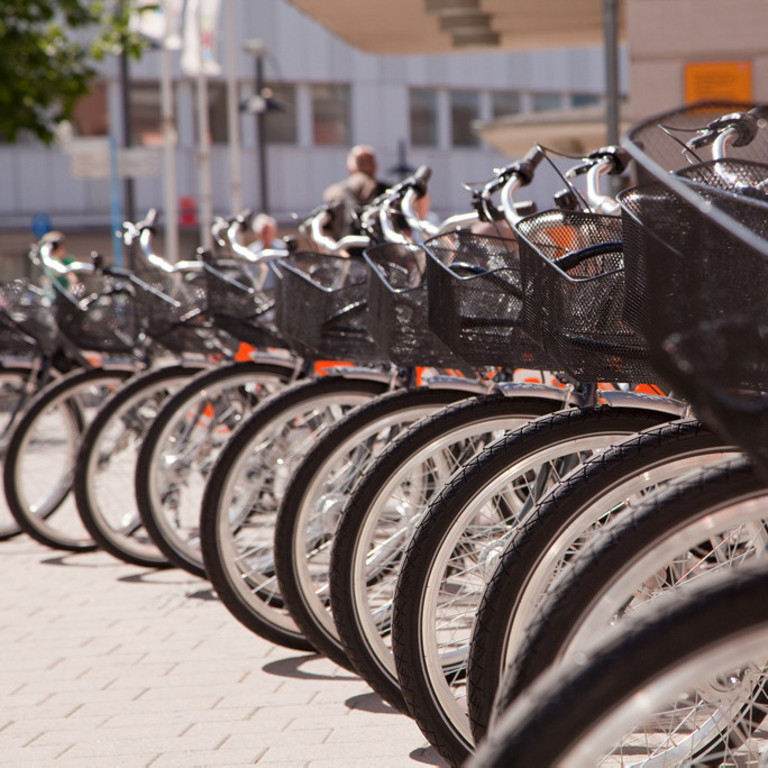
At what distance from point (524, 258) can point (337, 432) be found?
100cm

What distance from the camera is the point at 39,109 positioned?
16.7m

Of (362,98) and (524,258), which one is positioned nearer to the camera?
(524,258)

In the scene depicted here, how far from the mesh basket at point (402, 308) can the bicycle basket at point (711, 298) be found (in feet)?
4.50

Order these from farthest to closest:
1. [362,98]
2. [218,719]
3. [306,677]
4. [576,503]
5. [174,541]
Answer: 1. [362,98]
2. [174,541]
3. [306,677]
4. [218,719]
5. [576,503]

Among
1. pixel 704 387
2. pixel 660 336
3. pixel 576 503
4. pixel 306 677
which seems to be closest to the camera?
pixel 704 387

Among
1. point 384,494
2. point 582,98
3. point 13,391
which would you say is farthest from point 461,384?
point 582,98

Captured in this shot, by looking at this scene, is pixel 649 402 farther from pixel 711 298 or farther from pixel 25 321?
pixel 25 321

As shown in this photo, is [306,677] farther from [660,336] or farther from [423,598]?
[660,336]

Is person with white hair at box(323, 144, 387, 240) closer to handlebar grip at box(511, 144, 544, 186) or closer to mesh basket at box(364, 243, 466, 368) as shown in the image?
mesh basket at box(364, 243, 466, 368)

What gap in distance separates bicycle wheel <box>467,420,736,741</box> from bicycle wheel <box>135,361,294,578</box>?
267 centimetres

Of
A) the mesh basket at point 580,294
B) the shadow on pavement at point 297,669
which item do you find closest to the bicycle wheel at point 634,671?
the mesh basket at point 580,294

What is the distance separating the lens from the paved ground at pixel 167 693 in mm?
3320

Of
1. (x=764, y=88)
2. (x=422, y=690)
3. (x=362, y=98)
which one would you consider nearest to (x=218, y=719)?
(x=422, y=690)

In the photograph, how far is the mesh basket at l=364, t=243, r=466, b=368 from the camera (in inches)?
141
